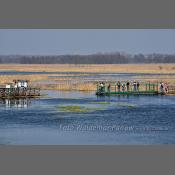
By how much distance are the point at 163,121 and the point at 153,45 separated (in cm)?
221

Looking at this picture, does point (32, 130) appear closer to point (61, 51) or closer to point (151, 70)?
point (61, 51)

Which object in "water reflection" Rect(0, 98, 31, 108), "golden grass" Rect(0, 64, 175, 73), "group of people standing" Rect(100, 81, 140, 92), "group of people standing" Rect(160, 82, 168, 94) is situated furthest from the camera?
"group of people standing" Rect(160, 82, 168, 94)

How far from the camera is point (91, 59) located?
22031 millimetres

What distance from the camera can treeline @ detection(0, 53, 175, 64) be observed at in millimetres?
21906

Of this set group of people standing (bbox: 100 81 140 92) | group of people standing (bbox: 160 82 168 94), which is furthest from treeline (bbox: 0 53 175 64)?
group of people standing (bbox: 160 82 168 94)

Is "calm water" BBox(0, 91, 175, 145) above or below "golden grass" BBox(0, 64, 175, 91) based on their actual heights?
below

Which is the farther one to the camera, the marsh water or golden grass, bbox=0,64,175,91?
golden grass, bbox=0,64,175,91

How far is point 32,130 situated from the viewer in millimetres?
21516

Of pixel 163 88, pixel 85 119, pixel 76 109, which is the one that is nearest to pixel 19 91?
pixel 76 109

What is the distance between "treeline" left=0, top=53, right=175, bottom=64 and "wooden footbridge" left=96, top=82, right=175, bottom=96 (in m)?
0.76

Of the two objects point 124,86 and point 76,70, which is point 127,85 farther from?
point 76,70

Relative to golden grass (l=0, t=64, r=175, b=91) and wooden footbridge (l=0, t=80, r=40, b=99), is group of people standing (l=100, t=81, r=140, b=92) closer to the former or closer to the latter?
golden grass (l=0, t=64, r=175, b=91)

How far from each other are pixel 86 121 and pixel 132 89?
2.08 meters

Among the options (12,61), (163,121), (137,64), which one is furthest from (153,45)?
(12,61)
